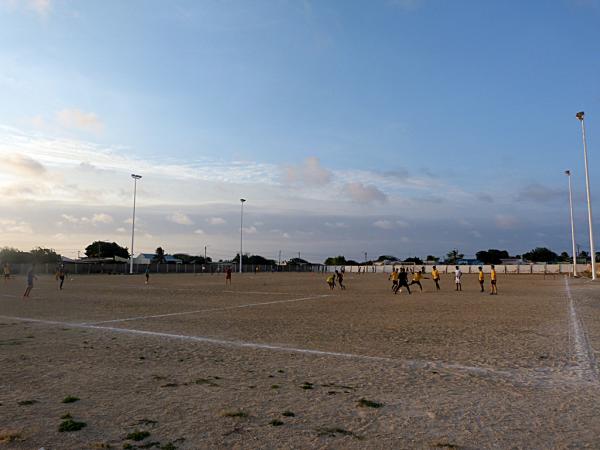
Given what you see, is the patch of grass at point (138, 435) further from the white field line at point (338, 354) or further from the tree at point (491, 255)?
the tree at point (491, 255)

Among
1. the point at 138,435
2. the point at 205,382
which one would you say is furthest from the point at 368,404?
the point at 138,435

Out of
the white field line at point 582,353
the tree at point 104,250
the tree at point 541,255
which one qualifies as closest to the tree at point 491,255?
the tree at point 541,255

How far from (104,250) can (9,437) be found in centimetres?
15056

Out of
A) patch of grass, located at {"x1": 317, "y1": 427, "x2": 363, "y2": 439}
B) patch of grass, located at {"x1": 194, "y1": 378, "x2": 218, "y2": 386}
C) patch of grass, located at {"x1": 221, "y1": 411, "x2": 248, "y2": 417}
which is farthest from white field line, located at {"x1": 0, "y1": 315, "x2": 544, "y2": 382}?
patch of grass, located at {"x1": 221, "y1": 411, "x2": 248, "y2": 417}

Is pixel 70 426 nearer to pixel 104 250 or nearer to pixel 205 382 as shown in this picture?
pixel 205 382

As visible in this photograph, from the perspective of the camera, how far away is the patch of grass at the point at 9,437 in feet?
15.0

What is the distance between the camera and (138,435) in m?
4.73

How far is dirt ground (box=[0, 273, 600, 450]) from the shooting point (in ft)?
15.7

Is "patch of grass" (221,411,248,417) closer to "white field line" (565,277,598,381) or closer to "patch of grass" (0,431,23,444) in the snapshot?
"patch of grass" (0,431,23,444)

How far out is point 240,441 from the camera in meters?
4.64

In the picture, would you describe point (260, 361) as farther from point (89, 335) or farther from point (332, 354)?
point (89, 335)

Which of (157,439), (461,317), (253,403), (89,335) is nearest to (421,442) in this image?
(253,403)

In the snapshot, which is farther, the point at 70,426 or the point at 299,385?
the point at 299,385

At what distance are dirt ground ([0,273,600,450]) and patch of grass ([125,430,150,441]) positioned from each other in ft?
0.07
